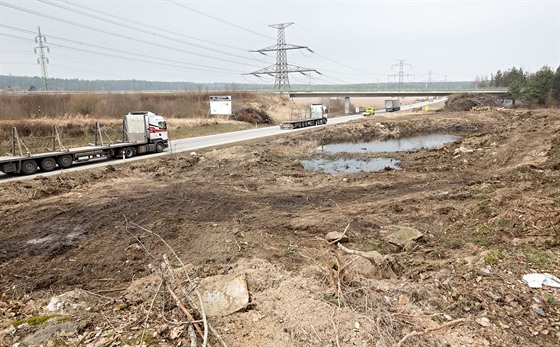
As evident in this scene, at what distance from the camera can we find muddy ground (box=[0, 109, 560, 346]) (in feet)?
17.8

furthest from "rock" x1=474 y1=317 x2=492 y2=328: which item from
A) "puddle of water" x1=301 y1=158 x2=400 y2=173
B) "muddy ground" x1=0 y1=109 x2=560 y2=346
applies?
"puddle of water" x1=301 y1=158 x2=400 y2=173

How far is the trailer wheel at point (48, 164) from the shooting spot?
19984mm

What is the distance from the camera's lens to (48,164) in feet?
66.3

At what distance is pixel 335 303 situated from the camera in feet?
19.1

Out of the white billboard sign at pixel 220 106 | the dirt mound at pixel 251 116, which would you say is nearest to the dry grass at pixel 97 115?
the dirt mound at pixel 251 116

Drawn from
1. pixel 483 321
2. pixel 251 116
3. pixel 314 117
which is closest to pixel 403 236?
pixel 483 321

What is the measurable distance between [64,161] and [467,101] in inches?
3010

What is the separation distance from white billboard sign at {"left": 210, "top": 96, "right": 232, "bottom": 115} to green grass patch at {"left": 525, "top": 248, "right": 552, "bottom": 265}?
45723 millimetres

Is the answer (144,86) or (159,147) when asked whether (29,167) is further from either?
(144,86)

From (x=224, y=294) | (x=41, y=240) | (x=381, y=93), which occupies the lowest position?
(x=41, y=240)

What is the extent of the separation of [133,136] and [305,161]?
12.8 meters

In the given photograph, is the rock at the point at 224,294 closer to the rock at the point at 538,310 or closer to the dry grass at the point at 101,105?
the rock at the point at 538,310

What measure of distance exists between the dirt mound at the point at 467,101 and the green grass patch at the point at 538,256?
7246 cm

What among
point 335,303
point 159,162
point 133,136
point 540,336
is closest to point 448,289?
point 540,336
